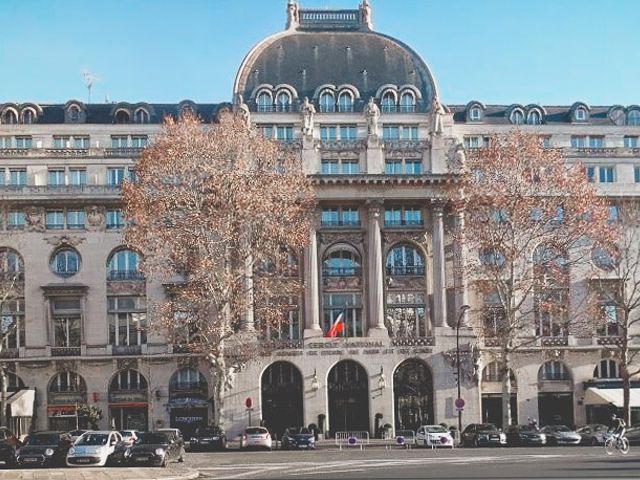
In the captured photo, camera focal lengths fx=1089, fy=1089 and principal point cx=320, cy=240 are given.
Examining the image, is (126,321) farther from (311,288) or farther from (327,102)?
(327,102)

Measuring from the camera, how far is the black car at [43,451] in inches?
1932

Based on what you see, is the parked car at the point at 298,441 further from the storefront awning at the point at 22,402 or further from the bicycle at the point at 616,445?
the storefront awning at the point at 22,402

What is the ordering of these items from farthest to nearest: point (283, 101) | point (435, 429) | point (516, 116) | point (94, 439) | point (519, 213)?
1. point (516, 116)
2. point (283, 101)
3. point (519, 213)
4. point (435, 429)
5. point (94, 439)

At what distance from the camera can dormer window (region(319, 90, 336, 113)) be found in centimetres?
8700

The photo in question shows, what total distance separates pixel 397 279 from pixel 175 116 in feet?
75.5

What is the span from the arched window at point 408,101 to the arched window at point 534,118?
34.1 feet

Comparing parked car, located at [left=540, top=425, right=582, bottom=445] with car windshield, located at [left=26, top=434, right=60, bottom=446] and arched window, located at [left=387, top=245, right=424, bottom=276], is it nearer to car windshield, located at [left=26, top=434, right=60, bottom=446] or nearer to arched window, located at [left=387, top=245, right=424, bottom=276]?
arched window, located at [left=387, top=245, right=424, bottom=276]

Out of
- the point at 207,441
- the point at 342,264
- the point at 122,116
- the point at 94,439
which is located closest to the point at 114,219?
the point at 122,116

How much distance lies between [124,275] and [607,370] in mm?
38742

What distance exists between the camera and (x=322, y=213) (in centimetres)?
8512

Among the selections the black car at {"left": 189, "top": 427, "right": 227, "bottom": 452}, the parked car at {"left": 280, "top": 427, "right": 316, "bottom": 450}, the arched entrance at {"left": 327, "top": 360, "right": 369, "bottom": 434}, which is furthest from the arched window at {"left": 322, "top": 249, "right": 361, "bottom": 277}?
the black car at {"left": 189, "top": 427, "right": 227, "bottom": 452}

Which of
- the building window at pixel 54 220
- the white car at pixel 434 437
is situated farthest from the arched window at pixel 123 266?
the white car at pixel 434 437

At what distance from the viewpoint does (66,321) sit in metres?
83.6

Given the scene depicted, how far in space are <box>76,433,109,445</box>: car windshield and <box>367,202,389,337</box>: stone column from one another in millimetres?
35309
